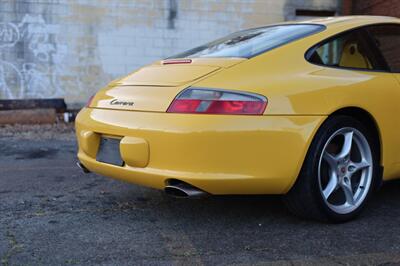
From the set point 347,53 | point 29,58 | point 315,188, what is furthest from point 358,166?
point 29,58

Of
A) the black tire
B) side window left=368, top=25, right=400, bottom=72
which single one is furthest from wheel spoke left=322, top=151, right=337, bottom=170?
side window left=368, top=25, right=400, bottom=72

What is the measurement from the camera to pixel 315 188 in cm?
338

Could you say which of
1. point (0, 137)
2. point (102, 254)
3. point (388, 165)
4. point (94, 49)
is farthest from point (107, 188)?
point (94, 49)

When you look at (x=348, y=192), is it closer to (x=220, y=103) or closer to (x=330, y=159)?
(x=330, y=159)

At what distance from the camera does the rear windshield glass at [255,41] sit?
12.0 ft

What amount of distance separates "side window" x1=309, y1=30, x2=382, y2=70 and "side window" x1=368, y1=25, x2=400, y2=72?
13cm

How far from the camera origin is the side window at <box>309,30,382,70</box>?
364 centimetres

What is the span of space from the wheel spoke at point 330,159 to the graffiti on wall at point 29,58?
8374 millimetres

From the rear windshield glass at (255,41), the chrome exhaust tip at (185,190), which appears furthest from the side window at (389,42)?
the chrome exhaust tip at (185,190)

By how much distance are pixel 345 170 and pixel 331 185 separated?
0.18m

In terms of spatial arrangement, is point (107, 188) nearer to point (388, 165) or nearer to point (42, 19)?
point (388, 165)

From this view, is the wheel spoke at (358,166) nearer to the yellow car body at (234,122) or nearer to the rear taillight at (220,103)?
the yellow car body at (234,122)

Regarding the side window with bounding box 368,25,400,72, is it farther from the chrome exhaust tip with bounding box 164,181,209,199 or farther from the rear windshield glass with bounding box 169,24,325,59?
the chrome exhaust tip with bounding box 164,181,209,199

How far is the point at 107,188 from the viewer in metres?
4.55
